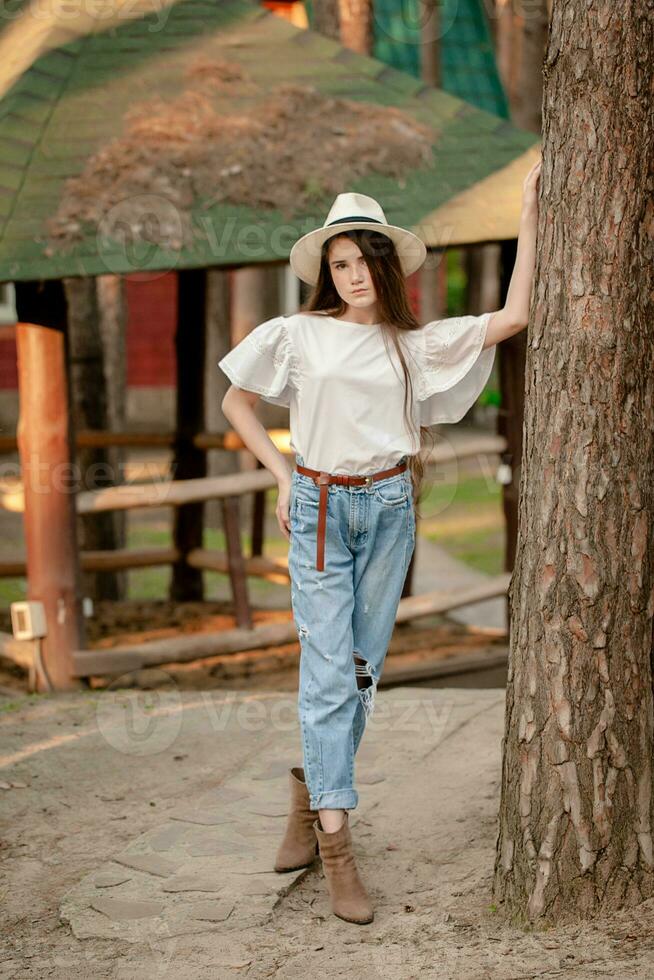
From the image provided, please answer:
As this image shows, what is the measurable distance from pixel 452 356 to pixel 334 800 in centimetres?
134

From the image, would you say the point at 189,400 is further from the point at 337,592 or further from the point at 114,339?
the point at 337,592

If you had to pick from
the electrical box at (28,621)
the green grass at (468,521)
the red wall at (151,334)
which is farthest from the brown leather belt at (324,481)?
the red wall at (151,334)

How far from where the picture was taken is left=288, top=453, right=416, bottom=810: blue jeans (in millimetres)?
3551

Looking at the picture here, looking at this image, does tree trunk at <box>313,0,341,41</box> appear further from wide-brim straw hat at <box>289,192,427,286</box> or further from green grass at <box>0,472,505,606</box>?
wide-brim straw hat at <box>289,192,427,286</box>

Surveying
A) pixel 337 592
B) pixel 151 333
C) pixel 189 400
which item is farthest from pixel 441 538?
pixel 337 592

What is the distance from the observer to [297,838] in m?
3.85

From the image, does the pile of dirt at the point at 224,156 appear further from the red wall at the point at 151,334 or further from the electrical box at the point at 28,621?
the red wall at the point at 151,334

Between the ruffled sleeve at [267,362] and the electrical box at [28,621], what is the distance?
10.9ft

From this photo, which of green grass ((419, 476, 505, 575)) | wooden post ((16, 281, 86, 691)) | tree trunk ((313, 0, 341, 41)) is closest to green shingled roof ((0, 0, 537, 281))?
wooden post ((16, 281, 86, 691))

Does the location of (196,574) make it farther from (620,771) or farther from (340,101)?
(620,771)

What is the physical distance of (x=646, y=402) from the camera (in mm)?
3307

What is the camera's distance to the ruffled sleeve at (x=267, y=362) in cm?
364

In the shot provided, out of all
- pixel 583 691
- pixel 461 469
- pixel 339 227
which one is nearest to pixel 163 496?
pixel 339 227

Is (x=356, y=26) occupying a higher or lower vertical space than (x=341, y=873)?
higher
